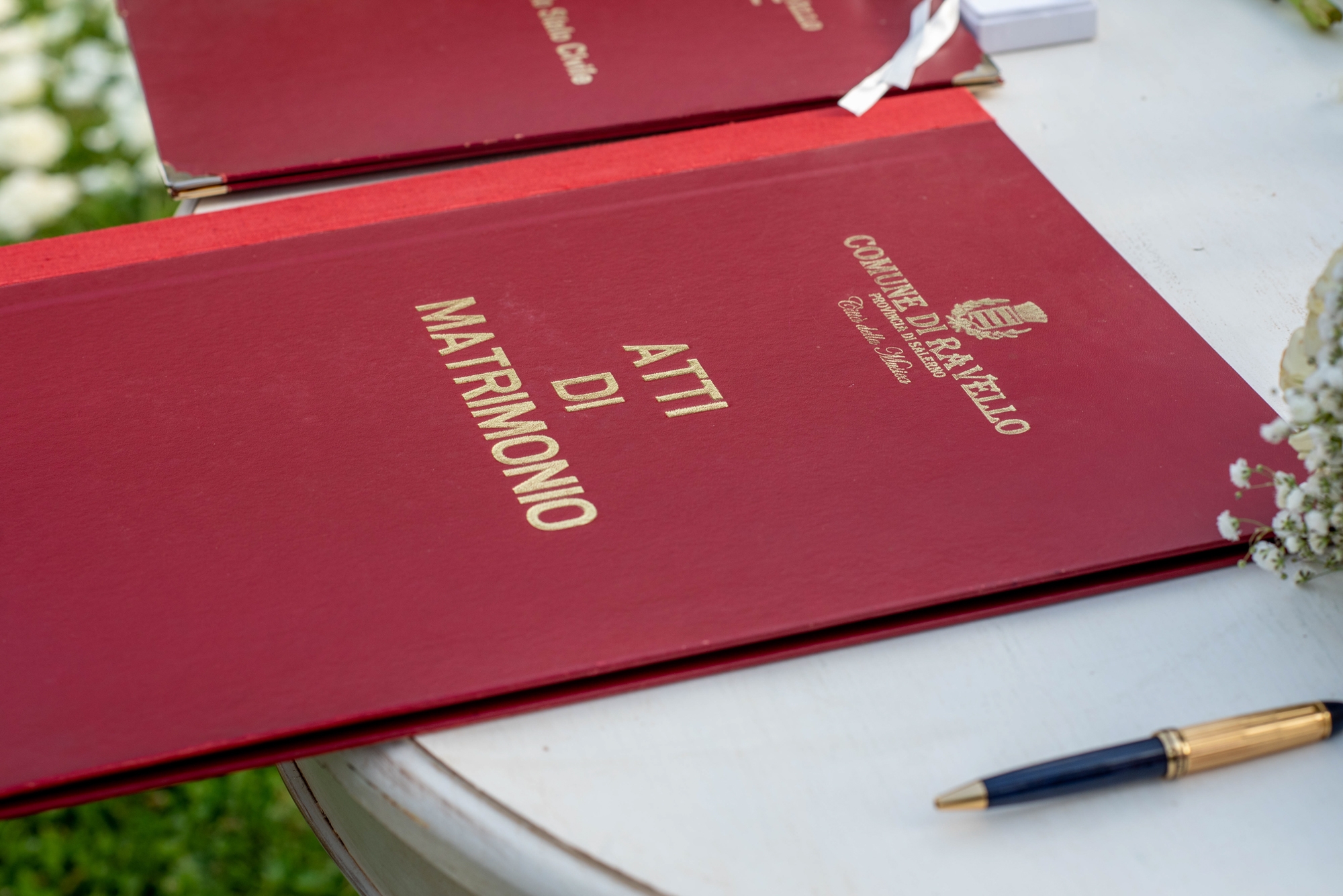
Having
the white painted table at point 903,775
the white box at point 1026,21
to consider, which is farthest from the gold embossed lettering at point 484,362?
the white box at point 1026,21

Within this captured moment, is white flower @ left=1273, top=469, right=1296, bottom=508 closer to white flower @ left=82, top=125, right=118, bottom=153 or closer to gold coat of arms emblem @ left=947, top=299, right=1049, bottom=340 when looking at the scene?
gold coat of arms emblem @ left=947, top=299, right=1049, bottom=340

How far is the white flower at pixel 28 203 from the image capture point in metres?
1.62

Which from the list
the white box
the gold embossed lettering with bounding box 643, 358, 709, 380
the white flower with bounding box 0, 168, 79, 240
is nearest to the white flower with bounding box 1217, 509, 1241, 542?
the gold embossed lettering with bounding box 643, 358, 709, 380

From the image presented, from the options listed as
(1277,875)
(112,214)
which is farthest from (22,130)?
(1277,875)

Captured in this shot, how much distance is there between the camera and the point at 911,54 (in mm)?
968

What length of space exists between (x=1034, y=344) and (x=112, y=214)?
1.74m

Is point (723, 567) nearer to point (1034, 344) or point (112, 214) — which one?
point (1034, 344)

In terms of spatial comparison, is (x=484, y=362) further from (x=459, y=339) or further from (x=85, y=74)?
(x=85, y=74)

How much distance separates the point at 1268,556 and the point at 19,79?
5.36 feet

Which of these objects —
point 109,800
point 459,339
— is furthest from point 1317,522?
point 109,800

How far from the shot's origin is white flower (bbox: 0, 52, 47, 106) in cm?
162

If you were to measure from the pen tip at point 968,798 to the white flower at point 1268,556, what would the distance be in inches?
7.4

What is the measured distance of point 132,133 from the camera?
1.70 m

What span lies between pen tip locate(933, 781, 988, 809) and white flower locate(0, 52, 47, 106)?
1.60 m
